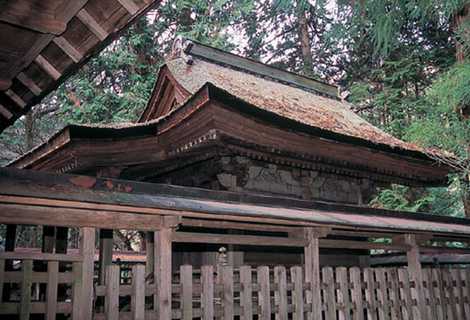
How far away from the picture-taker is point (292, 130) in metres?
6.56

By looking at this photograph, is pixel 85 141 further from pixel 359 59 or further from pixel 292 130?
pixel 359 59

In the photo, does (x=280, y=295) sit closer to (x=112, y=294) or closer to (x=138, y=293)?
(x=138, y=293)

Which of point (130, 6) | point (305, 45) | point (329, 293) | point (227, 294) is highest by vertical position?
point (305, 45)

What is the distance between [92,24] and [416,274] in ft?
16.9

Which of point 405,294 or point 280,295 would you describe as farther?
point 405,294

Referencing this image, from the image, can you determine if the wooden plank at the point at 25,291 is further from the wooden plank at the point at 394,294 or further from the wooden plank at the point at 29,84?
the wooden plank at the point at 394,294

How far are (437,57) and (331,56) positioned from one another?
5.96 m

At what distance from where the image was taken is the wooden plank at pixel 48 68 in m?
3.50

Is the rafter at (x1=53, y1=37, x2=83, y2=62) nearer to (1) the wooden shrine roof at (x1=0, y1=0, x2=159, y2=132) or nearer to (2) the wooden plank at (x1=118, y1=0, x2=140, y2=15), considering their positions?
(1) the wooden shrine roof at (x1=0, y1=0, x2=159, y2=132)

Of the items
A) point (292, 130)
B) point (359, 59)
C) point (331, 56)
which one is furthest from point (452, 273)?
point (331, 56)

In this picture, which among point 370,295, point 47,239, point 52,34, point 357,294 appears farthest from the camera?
point 47,239

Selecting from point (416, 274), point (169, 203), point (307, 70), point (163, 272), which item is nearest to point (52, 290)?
point (163, 272)

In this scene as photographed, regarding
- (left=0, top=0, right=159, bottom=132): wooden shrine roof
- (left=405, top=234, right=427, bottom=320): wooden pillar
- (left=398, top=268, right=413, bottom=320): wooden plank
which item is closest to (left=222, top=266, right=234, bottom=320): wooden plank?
(left=0, top=0, right=159, bottom=132): wooden shrine roof

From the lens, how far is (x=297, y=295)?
4.69m
